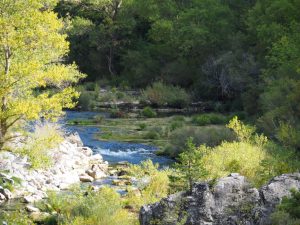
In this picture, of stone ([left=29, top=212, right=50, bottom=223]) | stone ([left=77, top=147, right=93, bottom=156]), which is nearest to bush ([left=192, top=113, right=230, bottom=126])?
stone ([left=77, top=147, right=93, bottom=156])

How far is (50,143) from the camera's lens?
60.6 feet

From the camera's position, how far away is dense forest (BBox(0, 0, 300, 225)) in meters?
15.3

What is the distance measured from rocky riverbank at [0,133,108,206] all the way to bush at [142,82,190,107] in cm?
1861

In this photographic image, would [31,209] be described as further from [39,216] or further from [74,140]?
[74,140]

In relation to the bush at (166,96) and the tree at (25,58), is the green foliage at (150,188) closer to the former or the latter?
the tree at (25,58)

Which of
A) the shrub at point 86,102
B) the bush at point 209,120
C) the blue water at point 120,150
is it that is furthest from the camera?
the shrub at point 86,102

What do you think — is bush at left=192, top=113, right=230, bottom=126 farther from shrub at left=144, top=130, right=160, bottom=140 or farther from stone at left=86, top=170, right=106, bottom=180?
stone at left=86, top=170, right=106, bottom=180

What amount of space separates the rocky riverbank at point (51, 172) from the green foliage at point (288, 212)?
8.92 meters

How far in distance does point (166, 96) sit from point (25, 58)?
24938 mm

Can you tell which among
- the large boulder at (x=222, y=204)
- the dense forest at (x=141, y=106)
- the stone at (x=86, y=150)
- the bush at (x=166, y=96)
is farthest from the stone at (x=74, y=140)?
the bush at (x=166, y=96)

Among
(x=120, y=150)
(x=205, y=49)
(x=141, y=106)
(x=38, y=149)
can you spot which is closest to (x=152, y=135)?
(x=120, y=150)

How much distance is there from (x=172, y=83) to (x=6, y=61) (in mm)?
31216

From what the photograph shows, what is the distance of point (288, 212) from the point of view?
1045 centimetres

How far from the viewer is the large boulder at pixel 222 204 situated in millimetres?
11586
